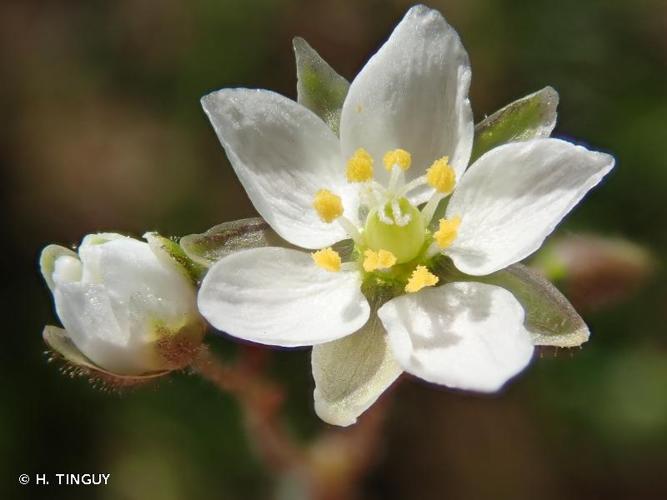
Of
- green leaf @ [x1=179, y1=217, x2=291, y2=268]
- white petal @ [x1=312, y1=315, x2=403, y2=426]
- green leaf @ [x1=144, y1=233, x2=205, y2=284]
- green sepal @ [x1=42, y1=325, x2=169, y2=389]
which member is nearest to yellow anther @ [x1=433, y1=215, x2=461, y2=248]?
white petal @ [x1=312, y1=315, x2=403, y2=426]

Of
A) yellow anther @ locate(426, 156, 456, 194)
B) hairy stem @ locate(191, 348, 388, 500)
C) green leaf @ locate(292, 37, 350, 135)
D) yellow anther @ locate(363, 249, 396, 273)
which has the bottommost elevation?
hairy stem @ locate(191, 348, 388, 500)

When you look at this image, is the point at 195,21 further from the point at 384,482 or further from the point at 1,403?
the point at 384,482

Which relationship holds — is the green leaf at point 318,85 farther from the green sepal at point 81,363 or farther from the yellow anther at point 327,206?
the green sepal at point 81,363

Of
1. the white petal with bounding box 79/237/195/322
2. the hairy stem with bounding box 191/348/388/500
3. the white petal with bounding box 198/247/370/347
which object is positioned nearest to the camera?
the white petal with bounding box 198/247/370/347

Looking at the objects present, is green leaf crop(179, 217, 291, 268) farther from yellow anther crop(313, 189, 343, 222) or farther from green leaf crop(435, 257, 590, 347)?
green leaf crop(435, 257, 590, 347)

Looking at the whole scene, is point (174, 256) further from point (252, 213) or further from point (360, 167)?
point (252, 213)

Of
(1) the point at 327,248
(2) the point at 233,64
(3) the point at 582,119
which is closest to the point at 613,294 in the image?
(1) the point at 327,248

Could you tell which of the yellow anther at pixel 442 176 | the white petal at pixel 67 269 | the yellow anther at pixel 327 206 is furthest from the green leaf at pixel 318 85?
the white petal at pixel 67 269
